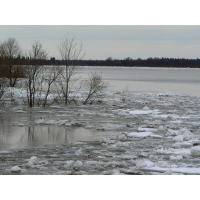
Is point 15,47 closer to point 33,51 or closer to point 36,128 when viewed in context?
point 33,51

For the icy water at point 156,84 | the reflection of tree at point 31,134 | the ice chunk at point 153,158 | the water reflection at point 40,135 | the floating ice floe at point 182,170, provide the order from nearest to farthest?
the floating ice floe at point 182,170 → the ice chunk at point 153,158 → the water reflection at point 40,135 → the reflection of tree at point 31,134 → the icy water at point 156,84

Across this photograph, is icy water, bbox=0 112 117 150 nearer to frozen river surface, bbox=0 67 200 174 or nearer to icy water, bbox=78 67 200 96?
frozen river surface, bbox=0 67 200 174

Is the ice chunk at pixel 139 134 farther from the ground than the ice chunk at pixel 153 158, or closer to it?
closer to it

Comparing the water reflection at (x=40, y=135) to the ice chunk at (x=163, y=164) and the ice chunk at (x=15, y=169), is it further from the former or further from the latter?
the ice chunk at (x=163, y=164)

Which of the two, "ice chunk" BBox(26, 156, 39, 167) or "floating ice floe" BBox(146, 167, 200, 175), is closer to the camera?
"floating ice floe" BBox(146, 167, 200, 175)

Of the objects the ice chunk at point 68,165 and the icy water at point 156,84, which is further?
the icy water at point 156,84

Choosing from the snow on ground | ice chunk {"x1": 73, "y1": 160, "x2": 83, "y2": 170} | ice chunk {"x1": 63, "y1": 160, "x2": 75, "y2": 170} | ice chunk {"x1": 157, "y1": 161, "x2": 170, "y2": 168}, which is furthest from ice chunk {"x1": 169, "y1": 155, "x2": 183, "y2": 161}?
ice chunk {"x1": 63, "y1": 160, "x2": 75, "y2": 170}

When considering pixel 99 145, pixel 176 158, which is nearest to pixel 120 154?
pixel 99 145

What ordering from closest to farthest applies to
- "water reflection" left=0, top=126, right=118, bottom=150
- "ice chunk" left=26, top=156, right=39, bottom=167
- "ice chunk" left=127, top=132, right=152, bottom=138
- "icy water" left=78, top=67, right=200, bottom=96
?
"ice chunk" left=26, top=156, right=39, bottom=167 → "water reflection" left=0, top=126, right=118, bottom=150 → "ice chunk" left=127, top=132, right=152, bottom=138 → "icy water" left=78, top=67, right=200, bottom=96

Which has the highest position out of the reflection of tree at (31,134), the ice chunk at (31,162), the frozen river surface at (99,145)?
the ice chunk at (31,162)

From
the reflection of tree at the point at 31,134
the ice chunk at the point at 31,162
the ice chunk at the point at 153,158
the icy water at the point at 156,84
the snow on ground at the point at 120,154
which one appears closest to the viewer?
the snow on ground at the point at 120,154

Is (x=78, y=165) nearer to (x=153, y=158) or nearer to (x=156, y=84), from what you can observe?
(x=153, y=158)

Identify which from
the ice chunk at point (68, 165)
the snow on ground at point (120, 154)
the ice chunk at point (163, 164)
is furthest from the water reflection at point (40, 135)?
the ice chunk at point (163, 164)
